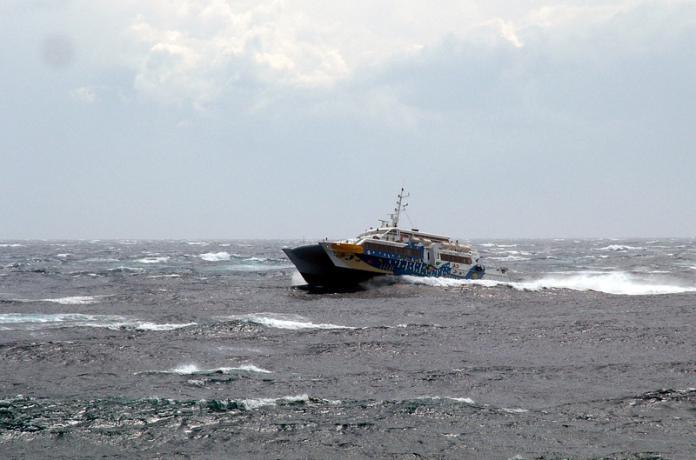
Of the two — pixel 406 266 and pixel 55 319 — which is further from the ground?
A: pixel 406 266

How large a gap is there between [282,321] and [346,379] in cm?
1354

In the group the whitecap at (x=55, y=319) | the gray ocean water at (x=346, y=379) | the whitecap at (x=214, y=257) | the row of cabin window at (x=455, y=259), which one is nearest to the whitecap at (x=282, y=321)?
the gray ocean water at (x=346, y=379)

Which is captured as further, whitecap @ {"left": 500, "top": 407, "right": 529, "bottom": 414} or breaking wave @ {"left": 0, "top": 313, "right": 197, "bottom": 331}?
breaking wave @ {"left": 0, "top": 313, "right": 197, "bottom": 331}

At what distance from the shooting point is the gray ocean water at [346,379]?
600 inches

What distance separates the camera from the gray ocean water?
600 inches

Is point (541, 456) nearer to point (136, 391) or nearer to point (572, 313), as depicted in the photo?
point (136, 391)

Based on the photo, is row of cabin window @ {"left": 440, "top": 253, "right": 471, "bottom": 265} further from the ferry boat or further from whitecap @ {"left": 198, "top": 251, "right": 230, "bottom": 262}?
whitecap @ {"left": 198, "top": 251, "right": 230, "bottom": 262}

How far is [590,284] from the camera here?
58.6 metres

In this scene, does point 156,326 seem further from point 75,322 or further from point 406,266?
point 406,266

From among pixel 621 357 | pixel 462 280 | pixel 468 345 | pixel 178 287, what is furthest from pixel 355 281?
pixel 621 357

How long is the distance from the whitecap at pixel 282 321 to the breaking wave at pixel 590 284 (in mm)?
19249

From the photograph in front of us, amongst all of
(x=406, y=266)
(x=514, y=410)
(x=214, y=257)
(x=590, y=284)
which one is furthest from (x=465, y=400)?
(x=214, y=257)

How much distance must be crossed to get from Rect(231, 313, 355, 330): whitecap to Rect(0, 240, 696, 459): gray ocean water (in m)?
0.16

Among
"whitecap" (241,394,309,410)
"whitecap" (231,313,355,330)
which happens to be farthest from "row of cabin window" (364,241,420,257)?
"whitecap" (241,394,309,410)
